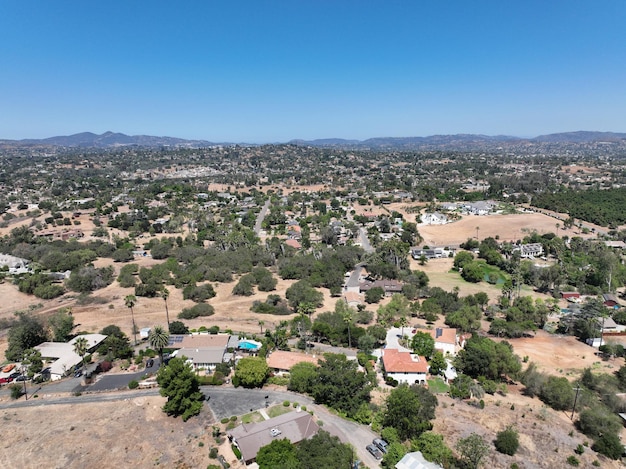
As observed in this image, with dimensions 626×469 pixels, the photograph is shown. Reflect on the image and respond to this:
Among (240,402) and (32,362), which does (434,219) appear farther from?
(32,362)

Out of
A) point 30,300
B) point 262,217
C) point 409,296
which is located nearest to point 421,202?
point 262,217

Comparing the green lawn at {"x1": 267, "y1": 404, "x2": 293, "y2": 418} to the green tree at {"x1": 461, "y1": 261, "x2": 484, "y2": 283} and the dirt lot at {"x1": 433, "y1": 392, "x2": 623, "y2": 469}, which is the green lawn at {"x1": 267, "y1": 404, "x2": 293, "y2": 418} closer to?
the dirt lot at {"x1": 433, "y1": 392, "x2": 623, "y2": 469}

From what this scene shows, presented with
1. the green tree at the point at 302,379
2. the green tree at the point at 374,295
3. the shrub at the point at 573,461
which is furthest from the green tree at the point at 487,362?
the green tree at the point at 374,295

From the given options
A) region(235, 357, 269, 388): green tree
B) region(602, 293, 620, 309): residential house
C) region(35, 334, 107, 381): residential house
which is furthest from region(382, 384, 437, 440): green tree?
region(602, 293, 620, 309): residential house

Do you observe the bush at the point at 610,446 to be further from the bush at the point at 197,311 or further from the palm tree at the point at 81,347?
the palm tree at the point at 81,347

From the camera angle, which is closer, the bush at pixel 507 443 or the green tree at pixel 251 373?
the bush at pixel 507 443

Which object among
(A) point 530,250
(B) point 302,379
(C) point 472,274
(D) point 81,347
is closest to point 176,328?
(D) point 81,347

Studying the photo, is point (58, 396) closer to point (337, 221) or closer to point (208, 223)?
point (208, 223)

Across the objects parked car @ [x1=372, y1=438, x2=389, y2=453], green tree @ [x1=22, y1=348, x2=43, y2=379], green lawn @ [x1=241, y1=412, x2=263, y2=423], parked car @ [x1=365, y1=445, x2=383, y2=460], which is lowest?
green lawn @ [x1=241, y1=412, x2=263, y2=423]
